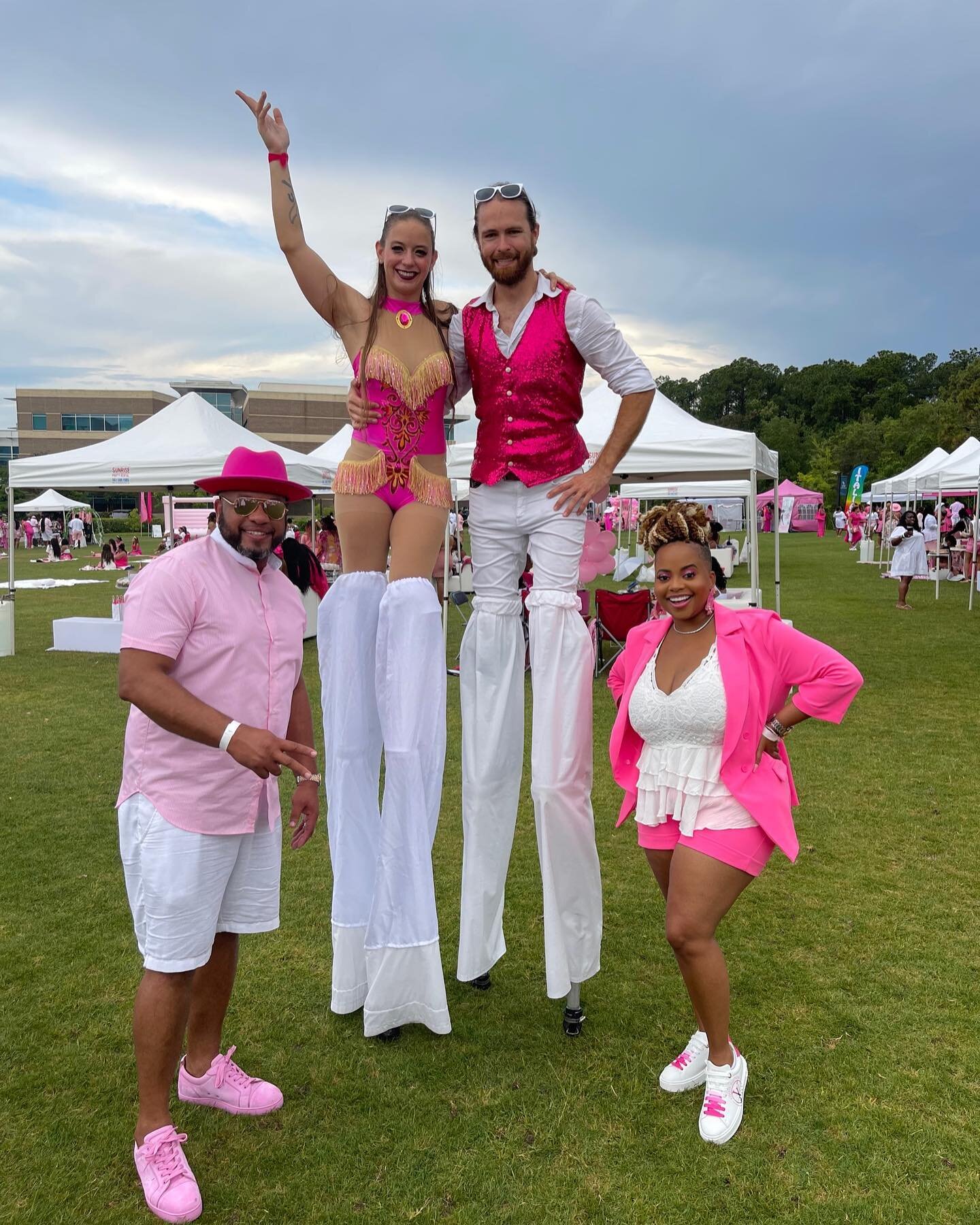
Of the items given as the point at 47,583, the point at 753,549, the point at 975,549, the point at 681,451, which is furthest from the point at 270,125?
the point at 47,583

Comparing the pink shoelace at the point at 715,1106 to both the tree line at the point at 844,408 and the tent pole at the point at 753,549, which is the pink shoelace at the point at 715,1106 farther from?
the tree line at the point at 844,408

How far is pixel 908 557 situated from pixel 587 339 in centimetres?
1512

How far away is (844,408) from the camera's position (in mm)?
78062

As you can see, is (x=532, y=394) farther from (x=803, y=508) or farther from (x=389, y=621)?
(x=803, y=508)

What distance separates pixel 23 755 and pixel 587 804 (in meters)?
5.25

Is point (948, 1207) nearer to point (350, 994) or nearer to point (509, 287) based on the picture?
point (350, 994)

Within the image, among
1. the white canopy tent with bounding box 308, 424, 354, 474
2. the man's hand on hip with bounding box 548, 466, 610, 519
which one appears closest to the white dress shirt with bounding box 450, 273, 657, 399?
the man's hand on hip with bounding box 548, 466, 610, 519

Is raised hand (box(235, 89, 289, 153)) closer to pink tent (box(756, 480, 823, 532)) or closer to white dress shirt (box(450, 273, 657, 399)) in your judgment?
white dress shirt (box(450, 273, 657, 399))

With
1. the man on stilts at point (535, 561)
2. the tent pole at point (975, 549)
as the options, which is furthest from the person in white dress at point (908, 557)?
the man on stilts at point (535, 561)

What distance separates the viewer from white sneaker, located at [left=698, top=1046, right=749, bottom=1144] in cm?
242

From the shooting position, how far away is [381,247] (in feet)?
9.60

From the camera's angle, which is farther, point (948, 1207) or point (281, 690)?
point (281, 690)

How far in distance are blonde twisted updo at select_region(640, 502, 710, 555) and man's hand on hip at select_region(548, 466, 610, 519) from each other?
0.20 metres

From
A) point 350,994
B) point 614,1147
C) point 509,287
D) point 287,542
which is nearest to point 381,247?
point 509,287
